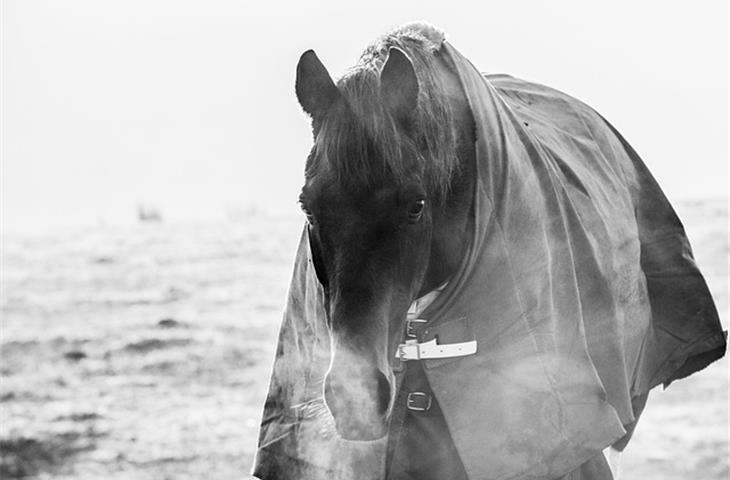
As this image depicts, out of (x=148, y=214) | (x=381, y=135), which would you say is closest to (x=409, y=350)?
(x=381, y=135)

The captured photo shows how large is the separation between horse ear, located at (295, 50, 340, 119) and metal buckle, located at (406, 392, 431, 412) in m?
0.82

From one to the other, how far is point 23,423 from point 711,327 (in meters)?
4.25

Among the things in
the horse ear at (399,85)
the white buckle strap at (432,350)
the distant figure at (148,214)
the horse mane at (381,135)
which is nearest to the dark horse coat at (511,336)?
the white buckle strap at (432,350)

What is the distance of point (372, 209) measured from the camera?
2947mm

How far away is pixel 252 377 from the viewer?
321 inches

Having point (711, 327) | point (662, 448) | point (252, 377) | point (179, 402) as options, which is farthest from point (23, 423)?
point (711, 327)

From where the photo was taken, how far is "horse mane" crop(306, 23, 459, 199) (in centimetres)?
298

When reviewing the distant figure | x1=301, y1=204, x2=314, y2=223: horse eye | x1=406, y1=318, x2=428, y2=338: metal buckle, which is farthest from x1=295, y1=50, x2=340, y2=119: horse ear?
the distant figure

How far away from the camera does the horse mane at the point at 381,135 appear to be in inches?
117

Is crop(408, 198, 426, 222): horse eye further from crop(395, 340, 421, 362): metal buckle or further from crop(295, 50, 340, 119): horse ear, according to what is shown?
crop(395, 340, 421, 362): metal buckle

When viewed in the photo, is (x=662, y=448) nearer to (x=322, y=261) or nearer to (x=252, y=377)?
(x=252, y=377)

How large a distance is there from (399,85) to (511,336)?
0.74 m

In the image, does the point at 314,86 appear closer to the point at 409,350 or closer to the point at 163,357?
the point at 409,350

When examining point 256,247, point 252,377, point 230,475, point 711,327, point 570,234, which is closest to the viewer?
point 570,234
